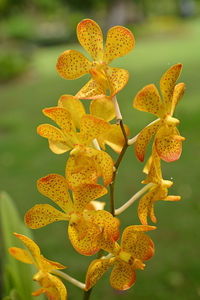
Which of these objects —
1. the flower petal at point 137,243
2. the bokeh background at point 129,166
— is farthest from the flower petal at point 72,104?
the bokeh background at point 129,166

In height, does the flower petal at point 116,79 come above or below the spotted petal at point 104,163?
above

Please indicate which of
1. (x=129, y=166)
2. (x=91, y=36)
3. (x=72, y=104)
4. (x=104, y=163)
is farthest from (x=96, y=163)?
(x=129, y=166)

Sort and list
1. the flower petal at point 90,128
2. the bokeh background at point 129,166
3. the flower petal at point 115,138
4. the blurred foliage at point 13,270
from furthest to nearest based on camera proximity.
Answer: the bokeh background at point 129,166 → the blurred foliage at point 13,270 → the flower petal at point 115,138 → the flower petal at point 90,128

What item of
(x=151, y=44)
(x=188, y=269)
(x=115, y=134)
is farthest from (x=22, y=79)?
(x=115, y=134)

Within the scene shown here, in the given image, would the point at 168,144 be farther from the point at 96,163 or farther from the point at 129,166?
the point at 129,166

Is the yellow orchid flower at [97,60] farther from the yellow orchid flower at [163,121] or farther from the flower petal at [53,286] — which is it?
the flower petal at [53,286]

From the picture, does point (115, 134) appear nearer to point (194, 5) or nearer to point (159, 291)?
point (159, 291)

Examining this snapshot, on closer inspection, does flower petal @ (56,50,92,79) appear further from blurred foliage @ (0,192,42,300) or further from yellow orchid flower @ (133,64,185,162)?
blurred foliage @ (0,192,42,300)

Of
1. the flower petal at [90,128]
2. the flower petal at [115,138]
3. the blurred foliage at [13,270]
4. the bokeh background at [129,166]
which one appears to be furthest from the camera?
the bokeh background at [129,166]
